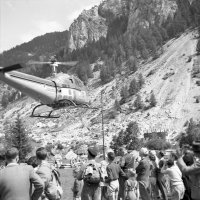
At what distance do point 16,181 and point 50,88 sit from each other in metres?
10.2

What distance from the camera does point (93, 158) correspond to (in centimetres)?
747

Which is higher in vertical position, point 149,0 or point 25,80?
point 149,0

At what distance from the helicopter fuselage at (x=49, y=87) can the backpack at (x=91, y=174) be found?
6563 millimetres

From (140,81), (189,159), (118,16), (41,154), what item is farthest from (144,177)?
(118,16)

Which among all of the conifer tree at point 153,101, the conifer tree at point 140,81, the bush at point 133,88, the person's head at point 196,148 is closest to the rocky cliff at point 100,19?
the conifer tree at point 140,81

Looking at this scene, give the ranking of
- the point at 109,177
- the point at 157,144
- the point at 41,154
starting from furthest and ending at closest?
the point at 157,144
the point at 109,177
the point at 41,154

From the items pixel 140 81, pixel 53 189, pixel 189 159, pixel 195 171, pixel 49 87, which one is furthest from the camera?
pixel 140 81

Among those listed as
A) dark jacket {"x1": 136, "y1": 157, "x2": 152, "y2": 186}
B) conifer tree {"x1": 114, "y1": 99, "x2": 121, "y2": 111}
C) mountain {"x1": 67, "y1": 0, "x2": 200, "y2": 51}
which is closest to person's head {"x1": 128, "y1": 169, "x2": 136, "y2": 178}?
dark jacket {"x1": 136, "y1": 157, "x2": 152, "y2": 186}

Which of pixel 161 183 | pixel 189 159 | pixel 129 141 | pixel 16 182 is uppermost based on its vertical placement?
pixel 129 141

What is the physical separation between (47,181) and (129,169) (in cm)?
Result: 278

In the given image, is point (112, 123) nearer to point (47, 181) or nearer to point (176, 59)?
point (176, 59)

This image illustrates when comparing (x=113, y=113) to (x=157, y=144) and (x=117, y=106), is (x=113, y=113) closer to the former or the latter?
(x=117, y=106)

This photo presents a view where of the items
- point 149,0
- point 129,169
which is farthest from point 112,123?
point 149,0

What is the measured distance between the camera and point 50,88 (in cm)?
1515
